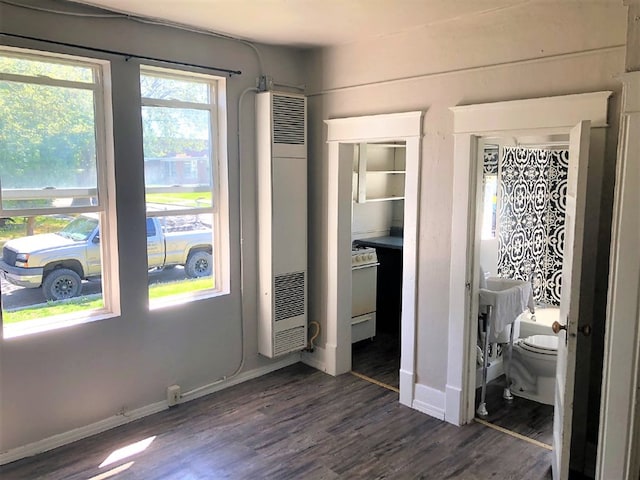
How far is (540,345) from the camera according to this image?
3906 mm

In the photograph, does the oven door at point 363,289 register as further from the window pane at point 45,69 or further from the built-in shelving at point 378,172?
the window pane at point 45,69

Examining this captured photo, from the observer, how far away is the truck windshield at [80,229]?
3225mm

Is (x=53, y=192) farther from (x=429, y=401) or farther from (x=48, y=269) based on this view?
(x=429, y=401)

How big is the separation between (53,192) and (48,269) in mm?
476

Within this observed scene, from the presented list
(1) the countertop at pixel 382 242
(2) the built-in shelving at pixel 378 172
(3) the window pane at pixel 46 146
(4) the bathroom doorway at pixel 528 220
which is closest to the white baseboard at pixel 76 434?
(3) the window pane at pixel 46 146

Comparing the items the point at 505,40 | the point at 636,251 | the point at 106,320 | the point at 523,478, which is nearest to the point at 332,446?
the point at 523,478

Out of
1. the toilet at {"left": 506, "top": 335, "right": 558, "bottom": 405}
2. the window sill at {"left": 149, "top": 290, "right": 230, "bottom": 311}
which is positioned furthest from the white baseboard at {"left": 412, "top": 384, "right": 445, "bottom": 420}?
the window sill at {"left": 149, "top": 290, "right": 230, "bottom": 311}

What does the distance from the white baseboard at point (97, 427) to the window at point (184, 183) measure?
0.73 meters

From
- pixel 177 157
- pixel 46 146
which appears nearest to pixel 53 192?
pixel 46 146

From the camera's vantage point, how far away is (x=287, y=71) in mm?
4227

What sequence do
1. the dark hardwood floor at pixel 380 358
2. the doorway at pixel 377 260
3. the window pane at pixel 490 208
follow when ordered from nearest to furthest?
the dark hardwood floor at pixel 380 358 < the doorway at pixel 377 260 < the window pane at pixel 490 208

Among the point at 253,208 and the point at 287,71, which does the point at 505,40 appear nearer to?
the point at 287,71

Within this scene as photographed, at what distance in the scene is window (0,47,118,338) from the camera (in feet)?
9.73

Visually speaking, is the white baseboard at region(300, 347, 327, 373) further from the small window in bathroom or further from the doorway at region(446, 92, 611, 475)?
the small window in bathroom
